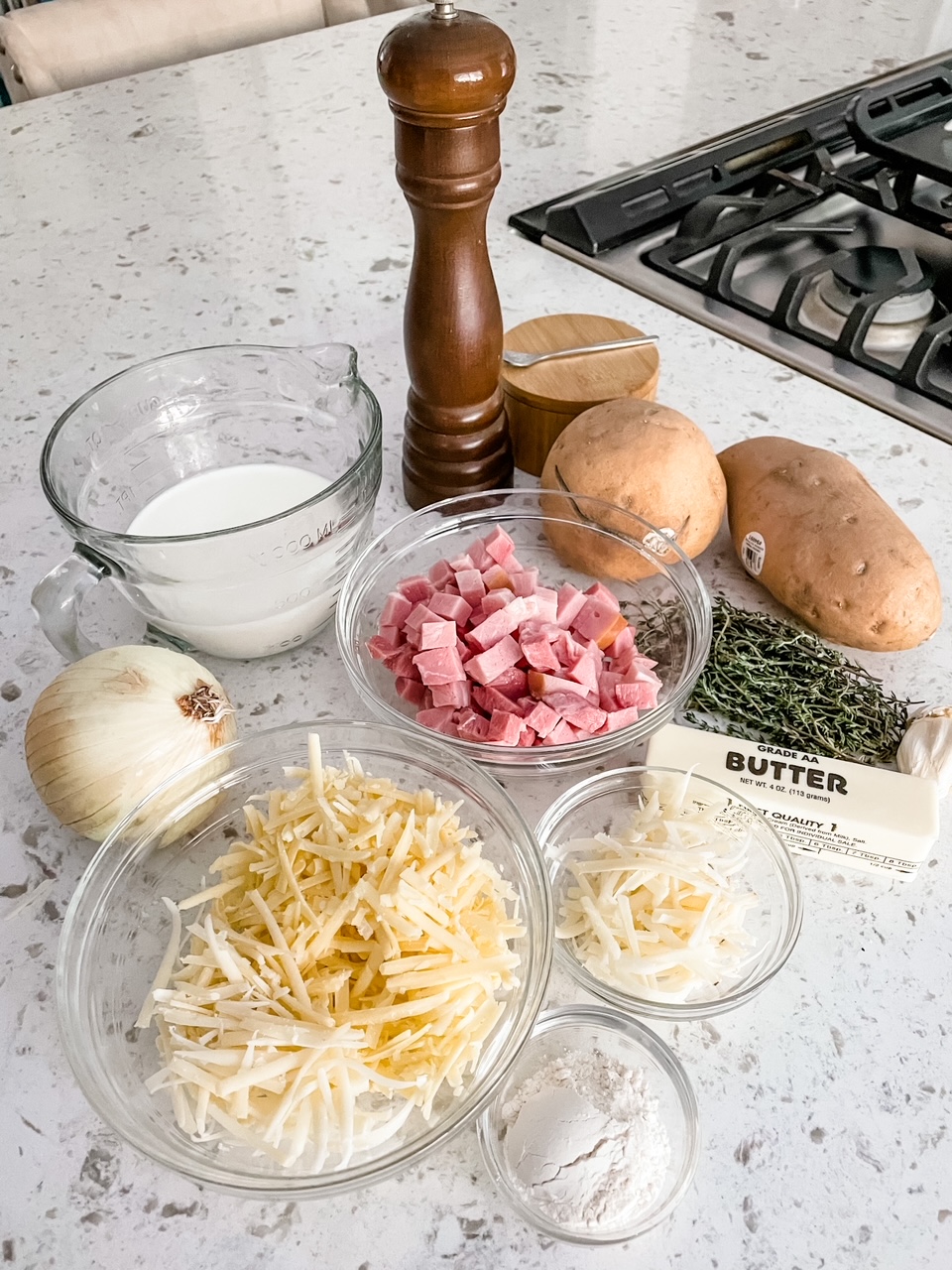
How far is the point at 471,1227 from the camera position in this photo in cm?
58

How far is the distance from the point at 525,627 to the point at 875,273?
0.72 meters

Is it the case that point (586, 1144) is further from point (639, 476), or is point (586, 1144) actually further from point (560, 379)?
point (560, 379)

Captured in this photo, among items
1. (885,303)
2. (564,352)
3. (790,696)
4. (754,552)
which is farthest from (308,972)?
(885,303)

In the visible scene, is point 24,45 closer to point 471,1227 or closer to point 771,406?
point 771,406

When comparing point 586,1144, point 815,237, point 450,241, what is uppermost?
point 450,241

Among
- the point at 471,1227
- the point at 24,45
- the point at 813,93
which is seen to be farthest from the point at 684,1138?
the point at 24,45

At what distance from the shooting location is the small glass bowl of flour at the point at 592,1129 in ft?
1.82

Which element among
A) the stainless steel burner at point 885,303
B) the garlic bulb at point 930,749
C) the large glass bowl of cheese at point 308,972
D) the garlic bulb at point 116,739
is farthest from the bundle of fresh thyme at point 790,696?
the stainless steel burner at point 885,303

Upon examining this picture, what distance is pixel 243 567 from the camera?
30.7 inches

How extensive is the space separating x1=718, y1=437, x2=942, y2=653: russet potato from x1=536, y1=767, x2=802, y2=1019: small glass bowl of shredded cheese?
23 centimetres

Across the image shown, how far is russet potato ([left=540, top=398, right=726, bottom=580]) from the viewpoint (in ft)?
2.92

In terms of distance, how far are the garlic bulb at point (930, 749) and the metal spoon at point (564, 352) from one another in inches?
18.7

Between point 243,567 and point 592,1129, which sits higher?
point 243,567

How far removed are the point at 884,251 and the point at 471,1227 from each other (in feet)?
3.82
